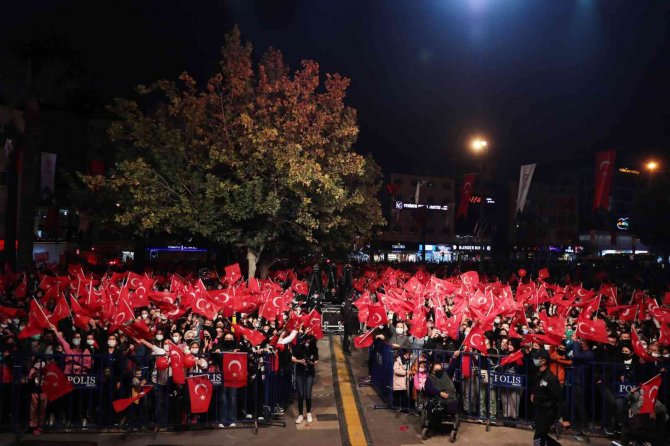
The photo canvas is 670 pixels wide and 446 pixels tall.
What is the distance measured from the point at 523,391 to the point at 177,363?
229 inches

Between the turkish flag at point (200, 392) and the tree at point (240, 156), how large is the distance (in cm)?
1053

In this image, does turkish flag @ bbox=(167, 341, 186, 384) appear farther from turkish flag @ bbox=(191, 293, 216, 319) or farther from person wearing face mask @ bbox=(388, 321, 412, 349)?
person wearing face mask @ bbox=(388, 321, 412, 349)

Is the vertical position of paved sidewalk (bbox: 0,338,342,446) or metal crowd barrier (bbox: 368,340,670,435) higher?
metal crowd barrier (bbox: 368,340,670,435)

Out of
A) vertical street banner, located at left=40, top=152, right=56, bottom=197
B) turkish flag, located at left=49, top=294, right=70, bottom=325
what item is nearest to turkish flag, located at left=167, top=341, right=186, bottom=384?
turkish flag, located at left=49, top=294, right=70, bottom=325

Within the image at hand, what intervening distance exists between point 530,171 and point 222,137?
13.9 metres

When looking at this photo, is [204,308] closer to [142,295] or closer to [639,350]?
[142,295]

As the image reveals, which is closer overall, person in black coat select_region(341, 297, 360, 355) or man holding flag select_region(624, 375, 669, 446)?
man holding flag select_region(624, 375, 669, 446)

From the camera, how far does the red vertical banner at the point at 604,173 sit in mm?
22469

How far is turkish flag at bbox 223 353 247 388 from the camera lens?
9.11 m

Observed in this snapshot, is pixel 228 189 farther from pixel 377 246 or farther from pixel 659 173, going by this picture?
pixel 377 246

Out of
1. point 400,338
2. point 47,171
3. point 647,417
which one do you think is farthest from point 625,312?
point 47,171

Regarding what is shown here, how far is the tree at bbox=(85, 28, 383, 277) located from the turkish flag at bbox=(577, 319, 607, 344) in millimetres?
10926

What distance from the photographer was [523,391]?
969cm

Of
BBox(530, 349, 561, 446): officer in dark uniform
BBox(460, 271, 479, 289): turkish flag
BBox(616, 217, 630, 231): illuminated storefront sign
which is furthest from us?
BBox(616, 217, 630, 231): illuminated storefront sign
